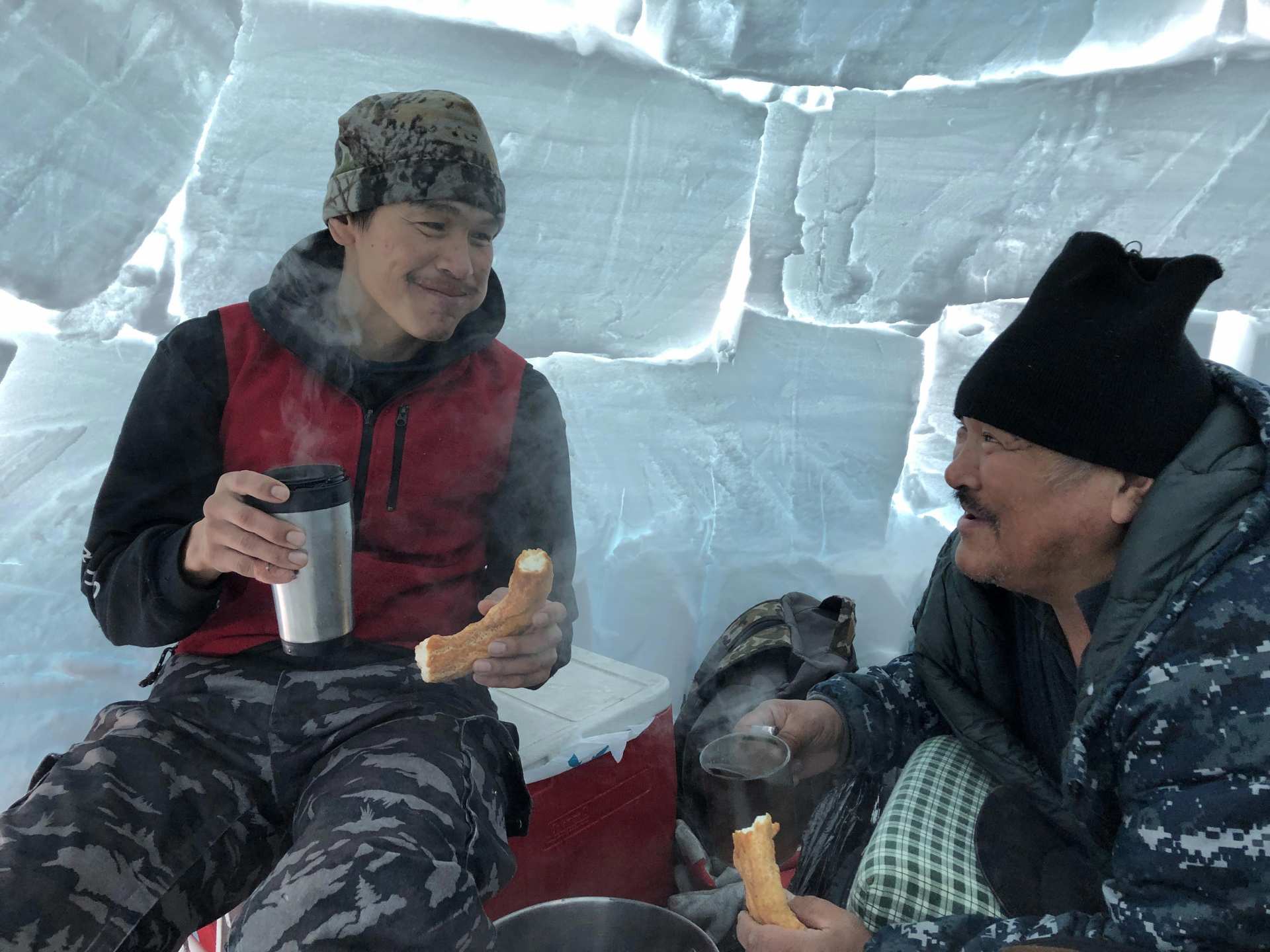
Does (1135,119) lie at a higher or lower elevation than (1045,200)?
higher

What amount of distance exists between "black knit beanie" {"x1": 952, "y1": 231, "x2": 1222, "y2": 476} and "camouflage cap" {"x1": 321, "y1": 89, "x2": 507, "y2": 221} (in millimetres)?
1114

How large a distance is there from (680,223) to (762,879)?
2297mm

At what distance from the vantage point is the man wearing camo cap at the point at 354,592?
133 centimetres

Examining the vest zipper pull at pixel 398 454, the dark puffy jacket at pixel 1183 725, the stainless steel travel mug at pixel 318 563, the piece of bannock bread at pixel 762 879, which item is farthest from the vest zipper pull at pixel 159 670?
the dark puffy jacket at pixel 1183 725

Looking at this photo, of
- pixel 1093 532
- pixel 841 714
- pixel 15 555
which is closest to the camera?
pixel 1093 532

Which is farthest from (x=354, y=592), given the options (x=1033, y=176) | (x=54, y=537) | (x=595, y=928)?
(x=1033, y=176)

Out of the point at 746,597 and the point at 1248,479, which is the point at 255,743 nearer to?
the point at 1248,479

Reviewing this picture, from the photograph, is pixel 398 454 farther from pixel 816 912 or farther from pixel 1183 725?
pixel 1183 725

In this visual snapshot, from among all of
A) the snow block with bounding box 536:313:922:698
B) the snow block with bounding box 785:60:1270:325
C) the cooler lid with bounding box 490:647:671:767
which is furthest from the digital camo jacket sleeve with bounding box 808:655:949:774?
the snow block with bounding box 785:60:1270:325

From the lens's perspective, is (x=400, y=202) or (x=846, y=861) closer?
(x=400, y=202)

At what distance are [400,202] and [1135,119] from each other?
9.15ft

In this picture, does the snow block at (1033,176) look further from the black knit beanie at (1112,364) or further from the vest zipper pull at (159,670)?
the vest zipper pull at (159,670)

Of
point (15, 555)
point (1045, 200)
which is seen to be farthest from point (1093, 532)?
point (15, 555)

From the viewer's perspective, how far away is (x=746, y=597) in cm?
330
